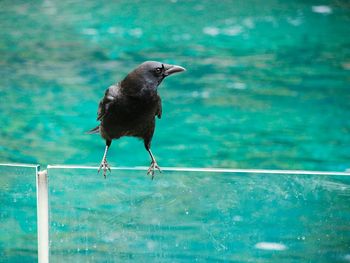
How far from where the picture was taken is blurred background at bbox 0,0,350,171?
3.62 meters

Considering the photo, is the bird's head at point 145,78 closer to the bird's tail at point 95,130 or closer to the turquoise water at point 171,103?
the turquoise water at point 171,103

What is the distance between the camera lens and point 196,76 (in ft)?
12.2

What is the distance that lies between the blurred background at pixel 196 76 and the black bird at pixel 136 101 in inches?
31.3

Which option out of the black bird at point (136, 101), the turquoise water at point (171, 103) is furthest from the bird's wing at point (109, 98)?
the turquoise water at point (171, 103)

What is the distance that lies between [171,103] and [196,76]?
235 millimetres

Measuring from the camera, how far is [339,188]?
2.86 meters

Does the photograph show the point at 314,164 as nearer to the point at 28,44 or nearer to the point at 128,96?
the point at 128,96

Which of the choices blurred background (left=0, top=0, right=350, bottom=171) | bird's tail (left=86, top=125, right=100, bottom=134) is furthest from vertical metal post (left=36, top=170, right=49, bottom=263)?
blurred background (left=0, top=0, right=350, bottom=171)

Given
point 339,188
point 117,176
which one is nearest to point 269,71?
point 339,188

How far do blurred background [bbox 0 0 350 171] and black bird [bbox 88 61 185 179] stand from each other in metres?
0.80

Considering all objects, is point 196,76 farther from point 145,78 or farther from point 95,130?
point 145,78

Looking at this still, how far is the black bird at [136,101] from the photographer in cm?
289

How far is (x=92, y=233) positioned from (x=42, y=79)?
1.30 meters

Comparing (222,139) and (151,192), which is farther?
(222,139)
